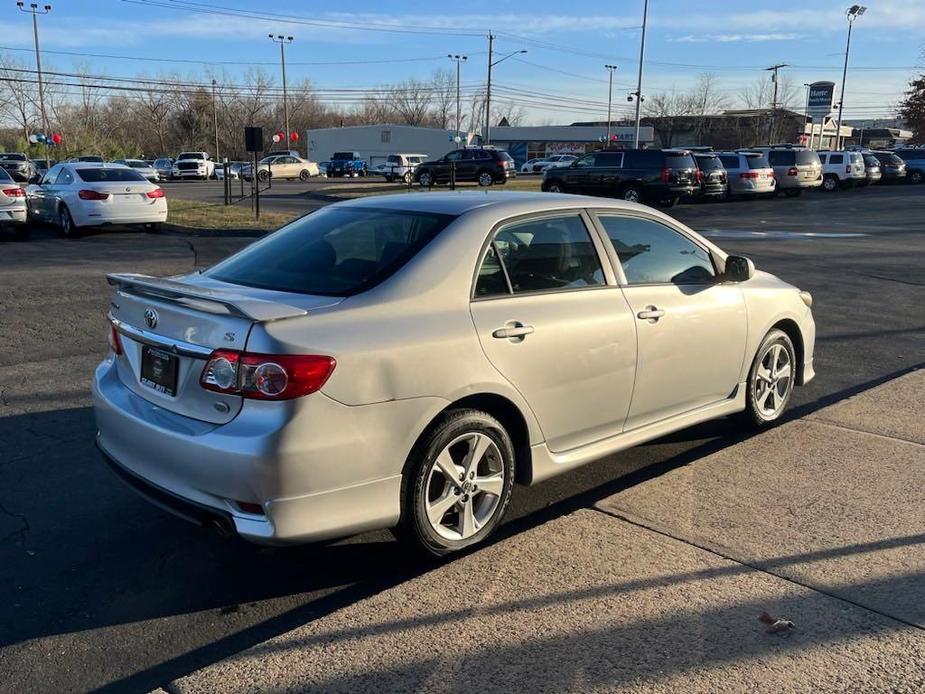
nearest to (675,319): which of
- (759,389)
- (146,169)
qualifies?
(759,389)

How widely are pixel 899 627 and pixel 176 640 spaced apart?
8.97 ft

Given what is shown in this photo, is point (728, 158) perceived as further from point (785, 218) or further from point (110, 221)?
point (110, 221)

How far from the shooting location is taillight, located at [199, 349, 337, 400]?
304 cm

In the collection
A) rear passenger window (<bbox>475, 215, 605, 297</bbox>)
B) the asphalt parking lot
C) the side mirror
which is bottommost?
the asphalt parking lot

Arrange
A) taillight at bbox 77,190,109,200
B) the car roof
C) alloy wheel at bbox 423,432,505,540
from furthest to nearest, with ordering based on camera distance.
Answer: taillight at bbox 77,190,109,200 → the car roof → alloy wheel at bbox 423,432,505,540

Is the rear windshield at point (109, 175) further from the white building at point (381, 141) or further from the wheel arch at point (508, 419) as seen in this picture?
the white building at point (381, 141)

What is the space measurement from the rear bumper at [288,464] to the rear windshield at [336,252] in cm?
63

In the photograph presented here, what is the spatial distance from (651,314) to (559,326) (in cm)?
75

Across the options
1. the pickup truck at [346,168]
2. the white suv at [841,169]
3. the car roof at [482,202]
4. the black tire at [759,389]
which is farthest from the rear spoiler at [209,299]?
the pickup truck at [346,168]

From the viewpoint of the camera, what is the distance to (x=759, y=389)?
213 inches

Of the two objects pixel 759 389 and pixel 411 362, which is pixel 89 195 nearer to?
pixel 759 389

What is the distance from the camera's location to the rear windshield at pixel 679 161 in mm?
26188

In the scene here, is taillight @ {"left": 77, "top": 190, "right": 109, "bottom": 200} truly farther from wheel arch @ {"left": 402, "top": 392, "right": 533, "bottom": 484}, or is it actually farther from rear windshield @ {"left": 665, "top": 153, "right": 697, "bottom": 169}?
rear windshield @ {"left": 665, "top": 153, "right": 697, "bottom": 169}

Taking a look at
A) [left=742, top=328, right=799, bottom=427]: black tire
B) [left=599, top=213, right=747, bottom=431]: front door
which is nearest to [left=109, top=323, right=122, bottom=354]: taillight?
[left=599, top=213, right=747, bottom=431]: front door
